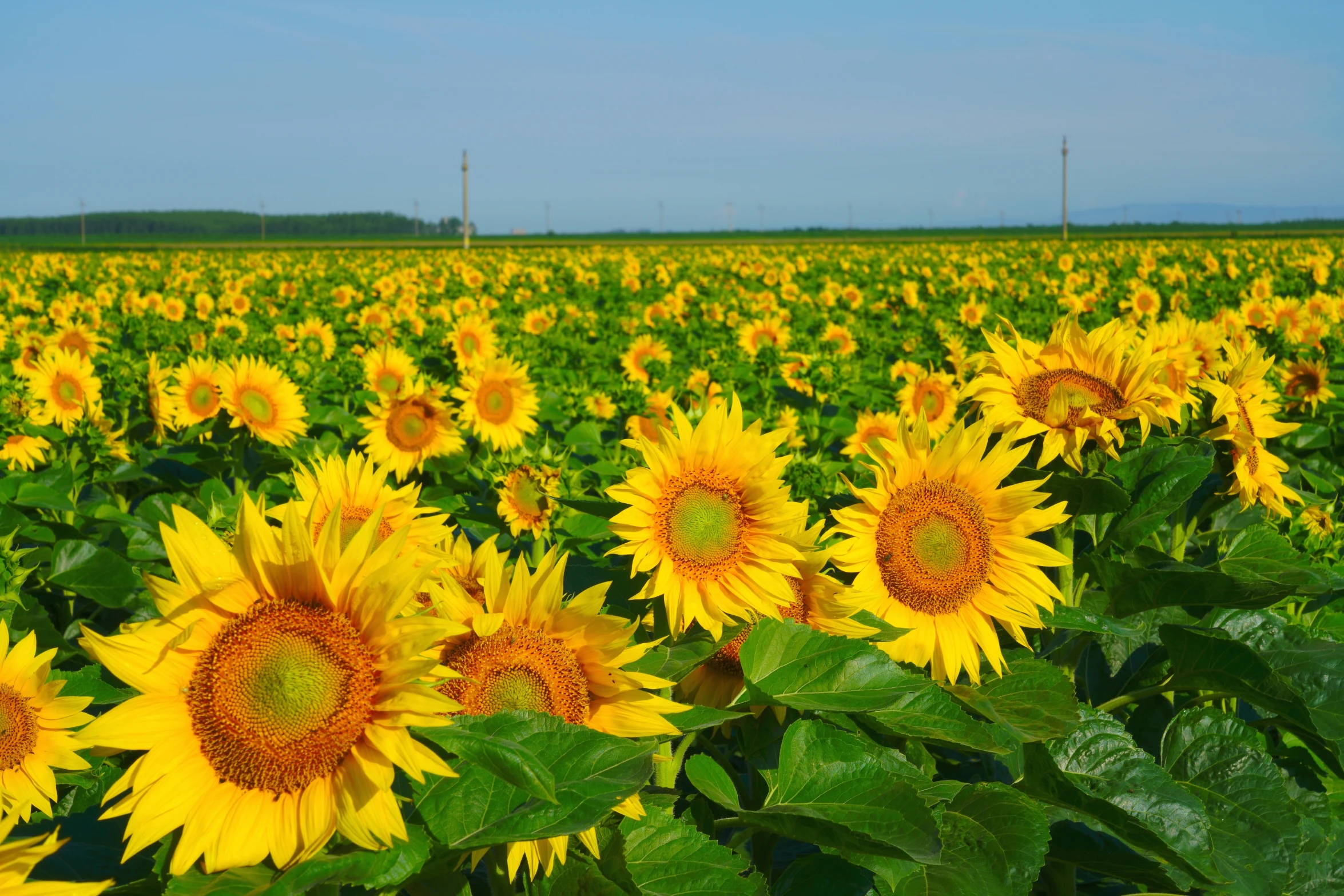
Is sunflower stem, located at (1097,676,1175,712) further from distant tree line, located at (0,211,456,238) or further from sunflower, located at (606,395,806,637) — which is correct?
distant tree line, located at (0,211,456,238)

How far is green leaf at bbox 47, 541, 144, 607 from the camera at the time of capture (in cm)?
370

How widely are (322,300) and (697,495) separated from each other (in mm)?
15335

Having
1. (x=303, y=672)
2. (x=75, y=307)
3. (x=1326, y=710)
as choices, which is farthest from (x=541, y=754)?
(x=75, y=307)

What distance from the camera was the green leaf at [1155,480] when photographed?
2275 millimetres

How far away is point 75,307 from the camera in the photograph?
1298 centimetres

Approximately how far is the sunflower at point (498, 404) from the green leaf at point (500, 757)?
446 centimetres

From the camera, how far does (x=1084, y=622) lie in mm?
2020

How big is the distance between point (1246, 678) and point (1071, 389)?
731 millimetres

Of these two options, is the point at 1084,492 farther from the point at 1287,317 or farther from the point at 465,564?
the point at 1287,317

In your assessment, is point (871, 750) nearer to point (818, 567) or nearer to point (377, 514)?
point (818, 567)

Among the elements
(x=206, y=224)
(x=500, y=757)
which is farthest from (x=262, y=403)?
(x=206, y=224)

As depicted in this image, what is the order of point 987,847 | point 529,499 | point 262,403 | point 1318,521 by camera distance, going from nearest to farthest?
1. point 987,847
2. point 1318,521
3. point 529,499
4. point 262,403

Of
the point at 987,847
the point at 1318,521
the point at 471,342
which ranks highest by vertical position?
the point at 471,342

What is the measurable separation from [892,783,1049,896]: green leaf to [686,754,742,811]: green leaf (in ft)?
0.98
